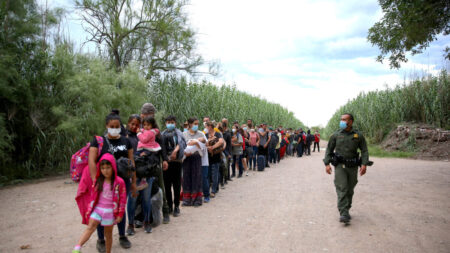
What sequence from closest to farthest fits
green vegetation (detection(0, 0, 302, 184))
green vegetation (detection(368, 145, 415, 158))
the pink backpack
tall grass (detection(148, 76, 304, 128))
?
the pink backpack < green vegetation (detection(0, 0, 302, 184)) < tall grass (detection(148, 76, 304, 128)) < green vegetation (detection(368, 145, 415, 158))

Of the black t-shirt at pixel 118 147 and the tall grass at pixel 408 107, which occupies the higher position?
the tall grass at pixel 408 107

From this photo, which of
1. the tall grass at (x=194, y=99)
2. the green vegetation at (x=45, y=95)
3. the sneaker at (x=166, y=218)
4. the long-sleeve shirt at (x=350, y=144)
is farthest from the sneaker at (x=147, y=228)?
the tall grass at (x=194, y=99)

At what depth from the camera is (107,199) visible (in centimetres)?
370

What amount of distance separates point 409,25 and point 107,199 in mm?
9434

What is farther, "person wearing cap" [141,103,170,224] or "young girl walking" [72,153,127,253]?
"person wearing cap" [141,103,170,224]

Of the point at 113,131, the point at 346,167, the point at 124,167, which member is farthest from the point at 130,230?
the point at 346,167

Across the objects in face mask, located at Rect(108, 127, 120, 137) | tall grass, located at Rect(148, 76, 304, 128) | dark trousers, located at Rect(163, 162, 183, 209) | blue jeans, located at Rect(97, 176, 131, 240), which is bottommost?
blue jeans, located at Rect(97, 176, 131, 240)

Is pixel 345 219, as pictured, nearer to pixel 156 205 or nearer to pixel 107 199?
pixel 156 205

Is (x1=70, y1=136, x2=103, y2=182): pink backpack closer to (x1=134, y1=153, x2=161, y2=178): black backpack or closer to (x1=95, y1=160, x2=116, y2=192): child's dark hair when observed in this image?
(x1=95, y1=160, x2=116, y2=192): child's dark hair

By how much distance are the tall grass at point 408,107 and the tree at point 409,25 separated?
11.5m

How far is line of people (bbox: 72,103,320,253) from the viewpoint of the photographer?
12.1 feet

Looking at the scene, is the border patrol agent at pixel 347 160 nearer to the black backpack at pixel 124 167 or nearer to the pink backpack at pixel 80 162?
the black backpack at pixel 124 167

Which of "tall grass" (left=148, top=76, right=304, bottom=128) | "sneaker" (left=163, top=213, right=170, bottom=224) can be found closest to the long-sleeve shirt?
"sneaker" (left=163, top=213, right=170, bottom=224)

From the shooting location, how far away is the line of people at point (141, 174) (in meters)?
3.69
